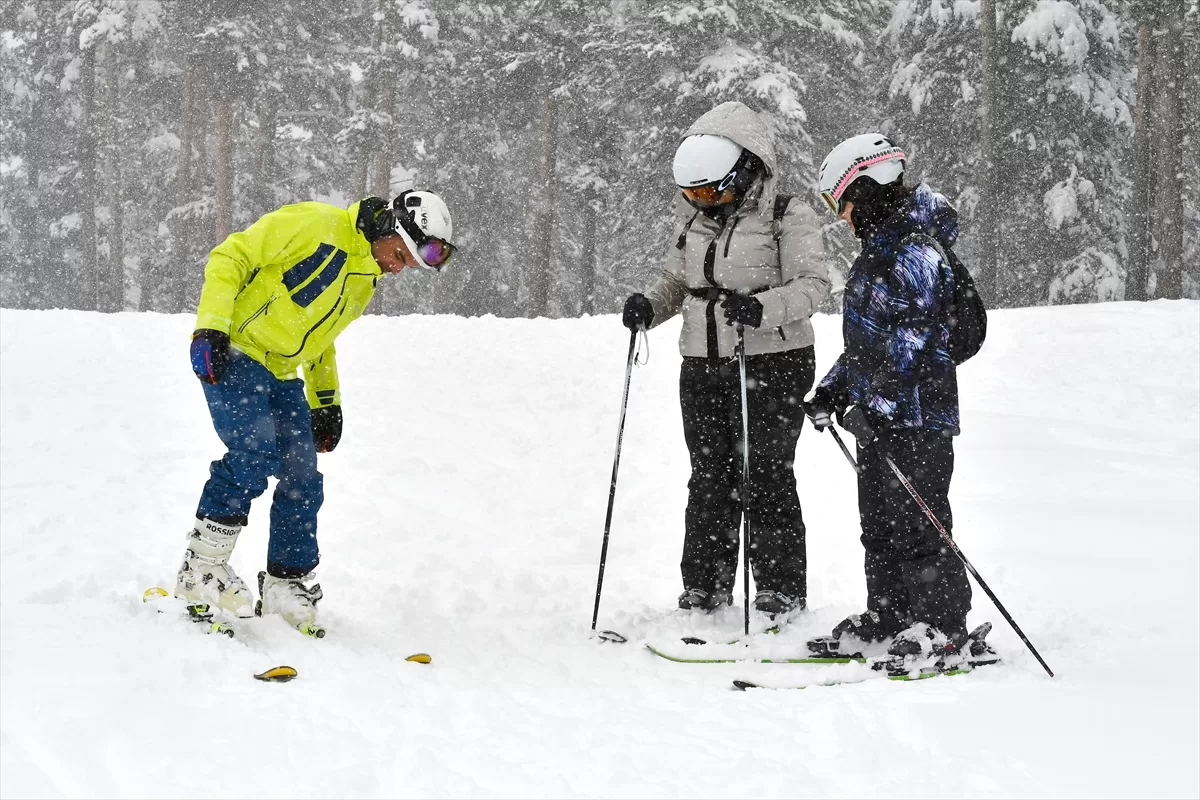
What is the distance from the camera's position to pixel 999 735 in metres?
3.25

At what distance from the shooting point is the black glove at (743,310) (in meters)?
4.60

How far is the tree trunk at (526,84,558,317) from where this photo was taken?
25391 millimetres

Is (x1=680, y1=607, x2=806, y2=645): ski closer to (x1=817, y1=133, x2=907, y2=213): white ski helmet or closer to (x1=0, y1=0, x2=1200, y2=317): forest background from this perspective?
(x1=817, y1=133, x2=907, y2=213): white ski helmet

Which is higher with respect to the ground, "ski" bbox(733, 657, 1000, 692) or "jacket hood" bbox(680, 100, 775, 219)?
"jacket hood" bbox(680, 100, 775, 219)

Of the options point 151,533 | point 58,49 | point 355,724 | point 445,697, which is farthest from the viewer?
point 58,49

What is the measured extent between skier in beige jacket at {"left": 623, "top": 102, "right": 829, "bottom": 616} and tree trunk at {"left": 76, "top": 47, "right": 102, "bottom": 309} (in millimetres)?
30807

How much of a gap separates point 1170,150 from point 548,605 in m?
19.0

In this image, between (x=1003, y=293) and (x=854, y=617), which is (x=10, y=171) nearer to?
(x=1003, y=293)

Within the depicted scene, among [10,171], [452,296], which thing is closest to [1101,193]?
[452,296]

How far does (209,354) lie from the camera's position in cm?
411

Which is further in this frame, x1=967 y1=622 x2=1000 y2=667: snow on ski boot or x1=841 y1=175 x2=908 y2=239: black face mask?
x1=841 y1=175 x2=908 y2=239: black face mask

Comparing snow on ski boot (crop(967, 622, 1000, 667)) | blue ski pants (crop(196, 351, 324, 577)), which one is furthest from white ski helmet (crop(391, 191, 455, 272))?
snow on ski boot (crop(967, 622, 1000, 667))

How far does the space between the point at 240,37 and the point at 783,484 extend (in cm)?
2623

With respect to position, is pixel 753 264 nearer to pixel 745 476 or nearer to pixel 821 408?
pixel 821 408
